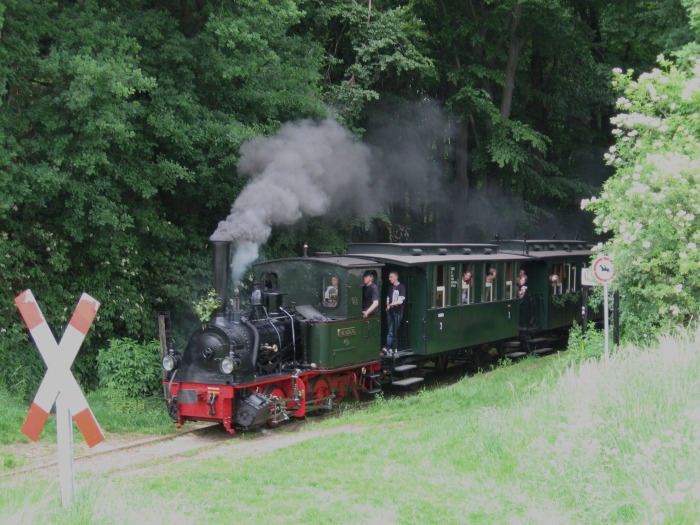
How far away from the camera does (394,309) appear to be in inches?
578

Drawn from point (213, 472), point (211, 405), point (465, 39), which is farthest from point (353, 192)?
point (213, 472)

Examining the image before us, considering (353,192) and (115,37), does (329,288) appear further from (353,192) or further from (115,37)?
(353,192)

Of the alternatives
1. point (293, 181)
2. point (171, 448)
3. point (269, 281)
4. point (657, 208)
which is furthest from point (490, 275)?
point (171, 448)

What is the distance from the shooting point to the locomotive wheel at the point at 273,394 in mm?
12195

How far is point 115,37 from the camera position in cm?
1399

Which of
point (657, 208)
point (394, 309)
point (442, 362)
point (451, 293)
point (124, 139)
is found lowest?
point (442, 362)

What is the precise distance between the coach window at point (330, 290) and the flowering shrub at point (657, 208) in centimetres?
416

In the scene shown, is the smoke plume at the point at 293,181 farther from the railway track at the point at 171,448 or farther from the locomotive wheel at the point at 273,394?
the railway track at the point at 171,448

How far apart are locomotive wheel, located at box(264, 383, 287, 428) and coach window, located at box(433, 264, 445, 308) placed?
3.65 metres

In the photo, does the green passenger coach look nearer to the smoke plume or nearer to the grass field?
the smoke plume

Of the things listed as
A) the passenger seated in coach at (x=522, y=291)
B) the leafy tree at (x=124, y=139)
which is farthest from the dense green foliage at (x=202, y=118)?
the passenger seated in coach at (x=522, y=291)

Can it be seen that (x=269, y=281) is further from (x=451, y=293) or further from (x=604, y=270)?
(x=604, y=270)

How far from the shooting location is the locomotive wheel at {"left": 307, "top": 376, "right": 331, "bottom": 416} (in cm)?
1316

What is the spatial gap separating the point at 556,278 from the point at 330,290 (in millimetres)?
8667
